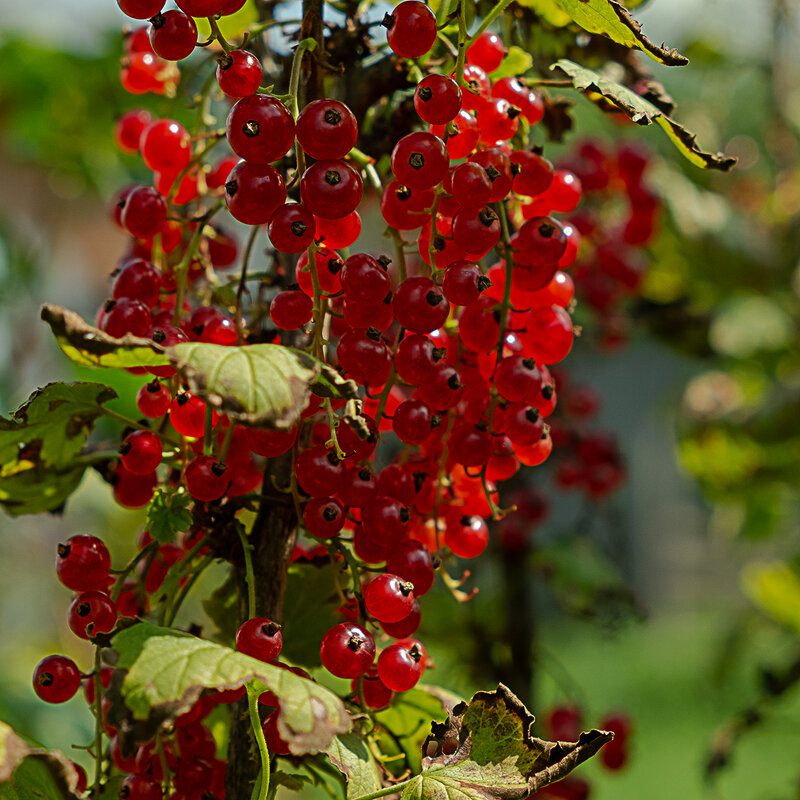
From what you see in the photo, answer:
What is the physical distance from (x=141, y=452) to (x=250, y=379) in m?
0.14

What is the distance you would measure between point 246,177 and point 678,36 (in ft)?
6.94

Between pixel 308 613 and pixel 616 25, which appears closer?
pixel 616 25

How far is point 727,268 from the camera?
6.34ft

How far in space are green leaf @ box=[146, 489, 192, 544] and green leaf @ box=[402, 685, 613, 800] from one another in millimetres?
161

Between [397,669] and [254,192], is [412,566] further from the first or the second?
[254,192]

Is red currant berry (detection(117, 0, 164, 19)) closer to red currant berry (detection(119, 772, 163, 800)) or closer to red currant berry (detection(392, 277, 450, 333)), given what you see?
red currant berry (detection(392, 277, 450, 333))

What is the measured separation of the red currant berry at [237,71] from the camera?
0.44m

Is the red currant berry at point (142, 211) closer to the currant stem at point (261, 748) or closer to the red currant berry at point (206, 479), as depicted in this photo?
the red currant berry at point (206, 479)

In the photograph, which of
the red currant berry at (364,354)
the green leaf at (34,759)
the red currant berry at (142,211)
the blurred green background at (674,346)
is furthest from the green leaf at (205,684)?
the blurred green background at (674,346)

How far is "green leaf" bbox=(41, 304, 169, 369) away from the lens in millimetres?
364

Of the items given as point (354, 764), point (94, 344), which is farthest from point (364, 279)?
point (354, 764)

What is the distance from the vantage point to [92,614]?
0.46 meters

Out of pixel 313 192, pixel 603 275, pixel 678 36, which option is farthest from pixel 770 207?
pixel 313 192

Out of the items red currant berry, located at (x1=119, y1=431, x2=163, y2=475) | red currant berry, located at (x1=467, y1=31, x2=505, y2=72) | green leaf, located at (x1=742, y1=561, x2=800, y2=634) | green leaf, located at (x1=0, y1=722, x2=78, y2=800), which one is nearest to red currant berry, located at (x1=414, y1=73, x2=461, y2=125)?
red currant berry, located at (x1=467, y1=31, x2=505, y2=72)
